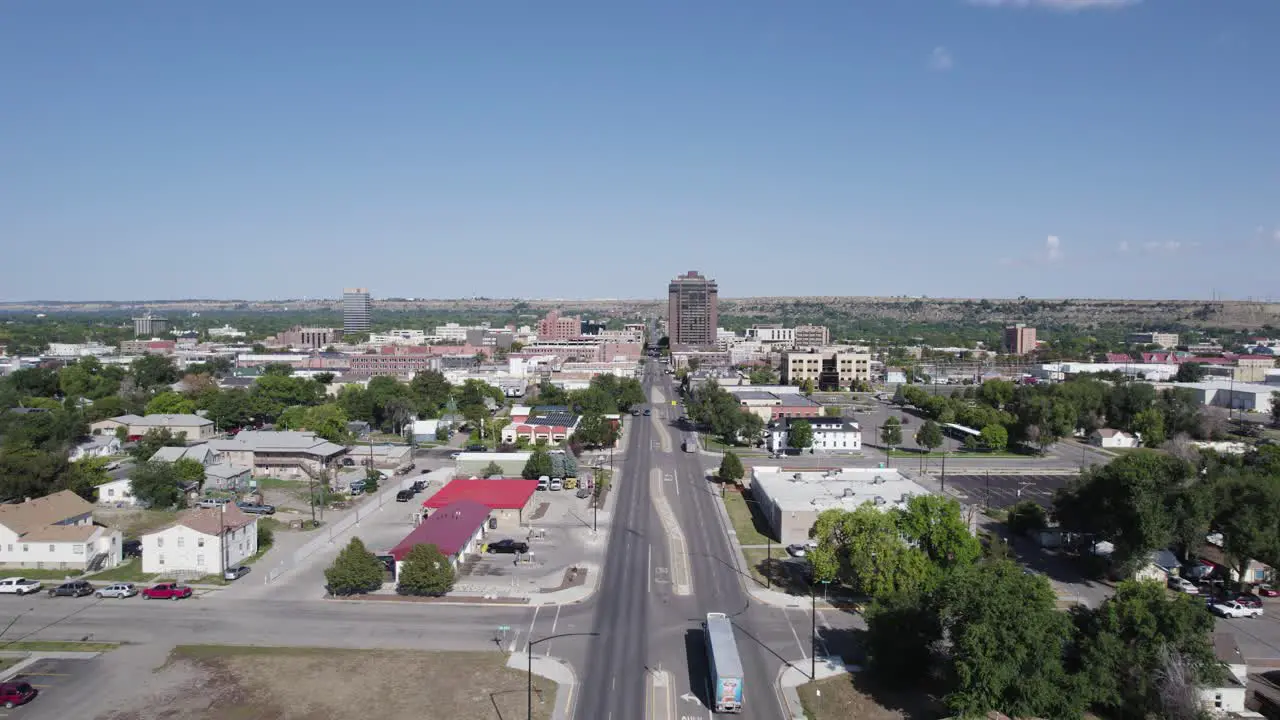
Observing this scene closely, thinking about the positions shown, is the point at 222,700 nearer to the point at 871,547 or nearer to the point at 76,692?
→ the point at 76,692

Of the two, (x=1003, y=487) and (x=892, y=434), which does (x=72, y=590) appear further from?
(x=892, y=434)

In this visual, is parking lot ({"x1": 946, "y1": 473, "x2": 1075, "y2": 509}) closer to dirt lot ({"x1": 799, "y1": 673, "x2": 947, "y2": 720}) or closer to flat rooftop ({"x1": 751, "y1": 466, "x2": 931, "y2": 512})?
flat rooftop ({"x1": 751, "y1": 466, "x2": 931, "y2": 512})

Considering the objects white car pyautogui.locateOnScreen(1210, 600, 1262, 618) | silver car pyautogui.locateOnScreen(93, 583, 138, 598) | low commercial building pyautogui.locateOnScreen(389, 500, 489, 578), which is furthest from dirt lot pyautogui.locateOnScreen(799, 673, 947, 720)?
silver car pyautogui.locateOnScreen(93, 583, 138, 598)

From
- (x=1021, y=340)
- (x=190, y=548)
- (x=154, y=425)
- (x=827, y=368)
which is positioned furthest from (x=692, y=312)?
(x=190, y=548)

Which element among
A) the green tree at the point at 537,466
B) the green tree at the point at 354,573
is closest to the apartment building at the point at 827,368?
the green tree at the point at 537,466

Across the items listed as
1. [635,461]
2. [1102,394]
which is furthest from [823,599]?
[1102,394]

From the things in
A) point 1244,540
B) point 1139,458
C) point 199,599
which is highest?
point 1139,458
